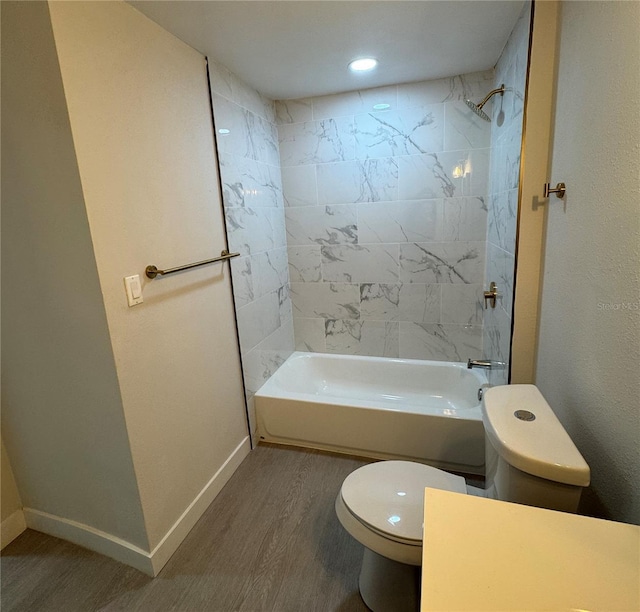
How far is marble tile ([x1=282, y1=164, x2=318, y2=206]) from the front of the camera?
2574 millimetres

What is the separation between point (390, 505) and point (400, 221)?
1.77 m

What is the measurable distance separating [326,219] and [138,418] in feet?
5.77

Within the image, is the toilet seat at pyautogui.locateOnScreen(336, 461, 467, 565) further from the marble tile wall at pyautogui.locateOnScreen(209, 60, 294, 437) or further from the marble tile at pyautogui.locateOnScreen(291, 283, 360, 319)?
the marble tile at pyautogui.locateOnScreen(291, 283, 360, 319)

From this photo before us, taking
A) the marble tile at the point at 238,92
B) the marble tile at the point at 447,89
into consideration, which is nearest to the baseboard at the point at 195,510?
the marble tile at the point at 238,92

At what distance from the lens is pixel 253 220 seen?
2.24m

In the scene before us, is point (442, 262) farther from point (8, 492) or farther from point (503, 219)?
point (8, 492)

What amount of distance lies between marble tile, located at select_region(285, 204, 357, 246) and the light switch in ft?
4.82

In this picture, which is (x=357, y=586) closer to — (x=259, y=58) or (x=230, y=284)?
(x=230, y=284)

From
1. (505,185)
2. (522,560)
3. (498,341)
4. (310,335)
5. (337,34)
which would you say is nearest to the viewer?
(522,560)

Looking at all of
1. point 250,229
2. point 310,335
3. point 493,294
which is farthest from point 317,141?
point 493,294

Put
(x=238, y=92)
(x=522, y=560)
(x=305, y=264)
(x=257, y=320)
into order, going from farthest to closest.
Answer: (x=305, y=264), (x=257, y=320), (x=238, y=92), (x=522, y=560)

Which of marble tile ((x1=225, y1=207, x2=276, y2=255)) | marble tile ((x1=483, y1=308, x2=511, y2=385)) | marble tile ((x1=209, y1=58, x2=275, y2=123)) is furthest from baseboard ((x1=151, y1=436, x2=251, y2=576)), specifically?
marble tile ((x1=209, y1=58, x2=275, y2=123))

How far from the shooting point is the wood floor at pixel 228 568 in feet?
4.55

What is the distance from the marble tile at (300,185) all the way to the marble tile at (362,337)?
2.98 feet
